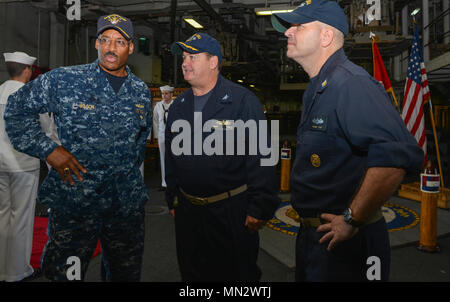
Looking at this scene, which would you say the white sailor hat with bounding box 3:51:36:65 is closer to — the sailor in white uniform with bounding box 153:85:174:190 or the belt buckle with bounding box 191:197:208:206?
the belt buckle with bounding box 191:197:208:206

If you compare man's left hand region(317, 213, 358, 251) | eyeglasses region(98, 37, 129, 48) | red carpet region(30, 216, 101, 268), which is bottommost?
red carpet region(30, 216, 101, 268)

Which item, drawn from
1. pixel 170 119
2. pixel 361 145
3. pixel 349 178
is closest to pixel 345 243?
pixel 349 178

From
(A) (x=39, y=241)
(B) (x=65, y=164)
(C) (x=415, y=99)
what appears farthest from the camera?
(C) (x=415, y=99)

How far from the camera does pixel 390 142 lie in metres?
1.36

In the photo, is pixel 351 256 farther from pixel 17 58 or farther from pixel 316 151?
pixel 17 58

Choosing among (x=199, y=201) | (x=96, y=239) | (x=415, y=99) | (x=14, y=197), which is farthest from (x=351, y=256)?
(x=415, y=99)

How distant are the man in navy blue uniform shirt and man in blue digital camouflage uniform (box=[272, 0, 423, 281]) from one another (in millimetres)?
541

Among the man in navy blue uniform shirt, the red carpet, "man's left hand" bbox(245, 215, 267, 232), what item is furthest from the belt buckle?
the red carpet

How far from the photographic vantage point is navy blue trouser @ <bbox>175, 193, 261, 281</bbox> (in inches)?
90.3

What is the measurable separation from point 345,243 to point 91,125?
180cm

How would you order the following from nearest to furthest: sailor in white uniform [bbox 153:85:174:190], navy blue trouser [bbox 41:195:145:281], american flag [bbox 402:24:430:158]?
navy blue trouser [bbox 41:195:145:281] → american flag [bbox 402:24:430:158] → sailor in white uniform [bbox 153:85:174:190]

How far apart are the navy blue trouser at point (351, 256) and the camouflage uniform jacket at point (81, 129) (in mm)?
1369

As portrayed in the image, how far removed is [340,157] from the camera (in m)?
1.56

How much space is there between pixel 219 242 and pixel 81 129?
1.30 meters
